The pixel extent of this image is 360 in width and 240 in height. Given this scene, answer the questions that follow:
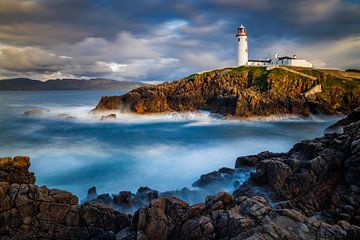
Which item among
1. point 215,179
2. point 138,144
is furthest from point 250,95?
point 215,179

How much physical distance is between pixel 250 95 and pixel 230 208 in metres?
40.2

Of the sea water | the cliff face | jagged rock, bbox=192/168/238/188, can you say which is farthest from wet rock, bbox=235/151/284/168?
the cliff face

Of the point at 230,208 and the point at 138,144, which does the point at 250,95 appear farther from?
the point at 230,208

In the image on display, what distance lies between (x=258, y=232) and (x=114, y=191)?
1268cm

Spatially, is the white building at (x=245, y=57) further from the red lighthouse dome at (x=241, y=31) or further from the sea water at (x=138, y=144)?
the sea water at (x=138, y=144)

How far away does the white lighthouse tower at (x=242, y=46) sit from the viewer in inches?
2992

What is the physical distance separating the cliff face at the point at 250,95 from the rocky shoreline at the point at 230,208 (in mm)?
32762

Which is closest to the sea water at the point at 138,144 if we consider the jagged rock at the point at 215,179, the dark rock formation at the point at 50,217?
the jagged rock at the point at 215,179

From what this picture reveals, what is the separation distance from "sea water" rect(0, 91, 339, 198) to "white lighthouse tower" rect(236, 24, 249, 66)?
3105 cm

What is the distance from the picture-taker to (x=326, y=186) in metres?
13.3

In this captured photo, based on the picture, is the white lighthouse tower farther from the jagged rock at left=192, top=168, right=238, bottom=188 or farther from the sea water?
the jagged rock at left=192, top=168, right=238, bottom=188

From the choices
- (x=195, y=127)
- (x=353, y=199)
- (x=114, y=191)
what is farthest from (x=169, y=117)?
(x=353, y=199)

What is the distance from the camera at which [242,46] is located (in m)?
76.3

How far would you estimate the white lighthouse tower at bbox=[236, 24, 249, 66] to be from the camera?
7600 cm
